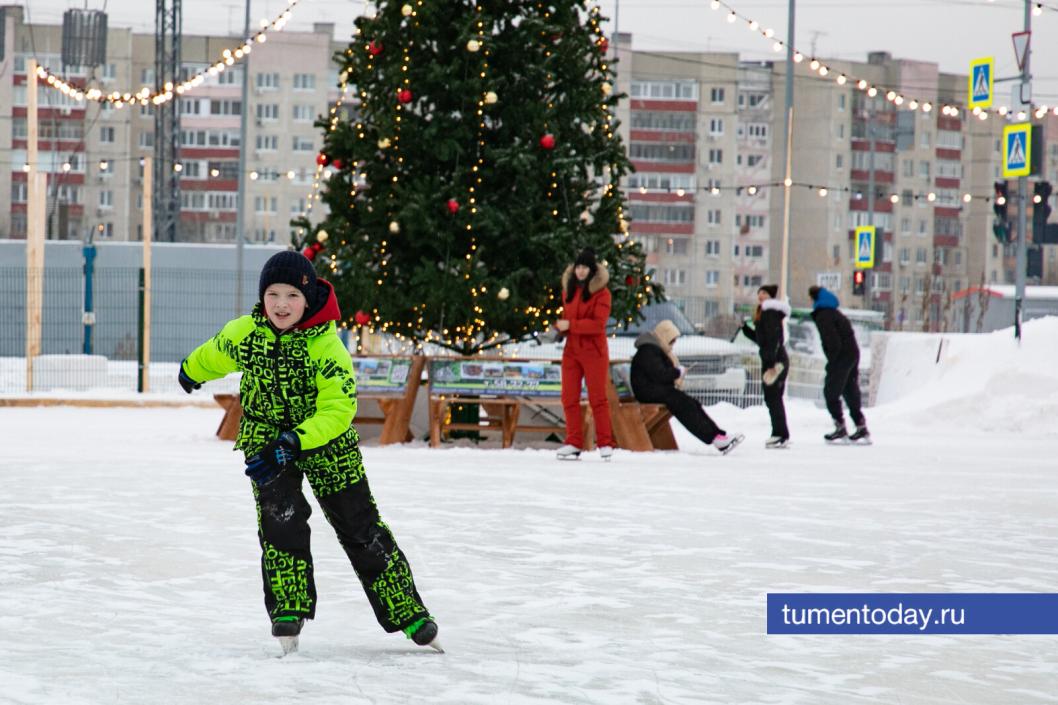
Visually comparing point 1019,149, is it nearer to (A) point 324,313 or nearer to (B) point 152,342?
(B) point 152,342

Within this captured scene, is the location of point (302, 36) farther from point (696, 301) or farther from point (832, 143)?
point (696, 301)

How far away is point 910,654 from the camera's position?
566cm

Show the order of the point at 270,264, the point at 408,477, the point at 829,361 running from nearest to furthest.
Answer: the point at 270,264 < the point at 408,477 < the point at 829,361

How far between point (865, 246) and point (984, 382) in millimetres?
16635

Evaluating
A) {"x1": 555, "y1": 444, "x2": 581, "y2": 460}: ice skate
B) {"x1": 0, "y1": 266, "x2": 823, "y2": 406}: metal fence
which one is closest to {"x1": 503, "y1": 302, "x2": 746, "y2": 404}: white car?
{"x1": 0, "y1": 266, "x2": 823, "y2": 406}: metal fence

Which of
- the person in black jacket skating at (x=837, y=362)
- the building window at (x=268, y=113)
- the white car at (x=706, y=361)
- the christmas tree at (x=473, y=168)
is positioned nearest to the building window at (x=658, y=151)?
the building window at (x=268, y=113)

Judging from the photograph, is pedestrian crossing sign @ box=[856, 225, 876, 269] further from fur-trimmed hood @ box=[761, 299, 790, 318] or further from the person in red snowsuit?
the person in red snowsuit

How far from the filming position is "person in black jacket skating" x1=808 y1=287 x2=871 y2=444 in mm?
16578

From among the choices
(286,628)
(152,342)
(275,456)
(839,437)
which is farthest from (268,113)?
(275,456)

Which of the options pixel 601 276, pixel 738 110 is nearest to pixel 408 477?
pixel 601 276

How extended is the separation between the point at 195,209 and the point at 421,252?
81643 millimetres

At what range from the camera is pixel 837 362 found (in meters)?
16.7

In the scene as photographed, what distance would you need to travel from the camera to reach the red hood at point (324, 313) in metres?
5.20

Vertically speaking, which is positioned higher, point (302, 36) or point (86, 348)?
point (302, 36)
